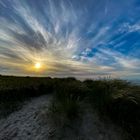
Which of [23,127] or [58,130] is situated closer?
[58,130]

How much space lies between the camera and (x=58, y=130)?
4027 mm

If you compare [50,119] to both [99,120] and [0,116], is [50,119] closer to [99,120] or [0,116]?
[99,120]

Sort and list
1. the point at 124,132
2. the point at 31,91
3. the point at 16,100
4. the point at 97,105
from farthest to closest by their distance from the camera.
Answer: the point at 31,91 → the point at 16,100 → the point at 97,105 → the point at 124,132

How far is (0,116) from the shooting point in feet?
16.9

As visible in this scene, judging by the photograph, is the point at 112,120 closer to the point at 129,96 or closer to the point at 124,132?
the point at 124,132

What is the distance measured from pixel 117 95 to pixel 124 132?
1140 millimetres

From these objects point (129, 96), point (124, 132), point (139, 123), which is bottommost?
point (124, 132)

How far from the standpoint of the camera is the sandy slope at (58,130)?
3.88m

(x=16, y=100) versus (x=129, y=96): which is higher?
(x=129, y=96)

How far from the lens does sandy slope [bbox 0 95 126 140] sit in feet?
12.7

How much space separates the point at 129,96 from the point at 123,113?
0.61 meters

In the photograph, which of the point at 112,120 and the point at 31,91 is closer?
the point at 112,120

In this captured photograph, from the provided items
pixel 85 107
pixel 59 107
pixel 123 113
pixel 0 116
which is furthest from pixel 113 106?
pixel 0 116

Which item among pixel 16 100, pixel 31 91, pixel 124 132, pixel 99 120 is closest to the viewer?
pixel 124 132
